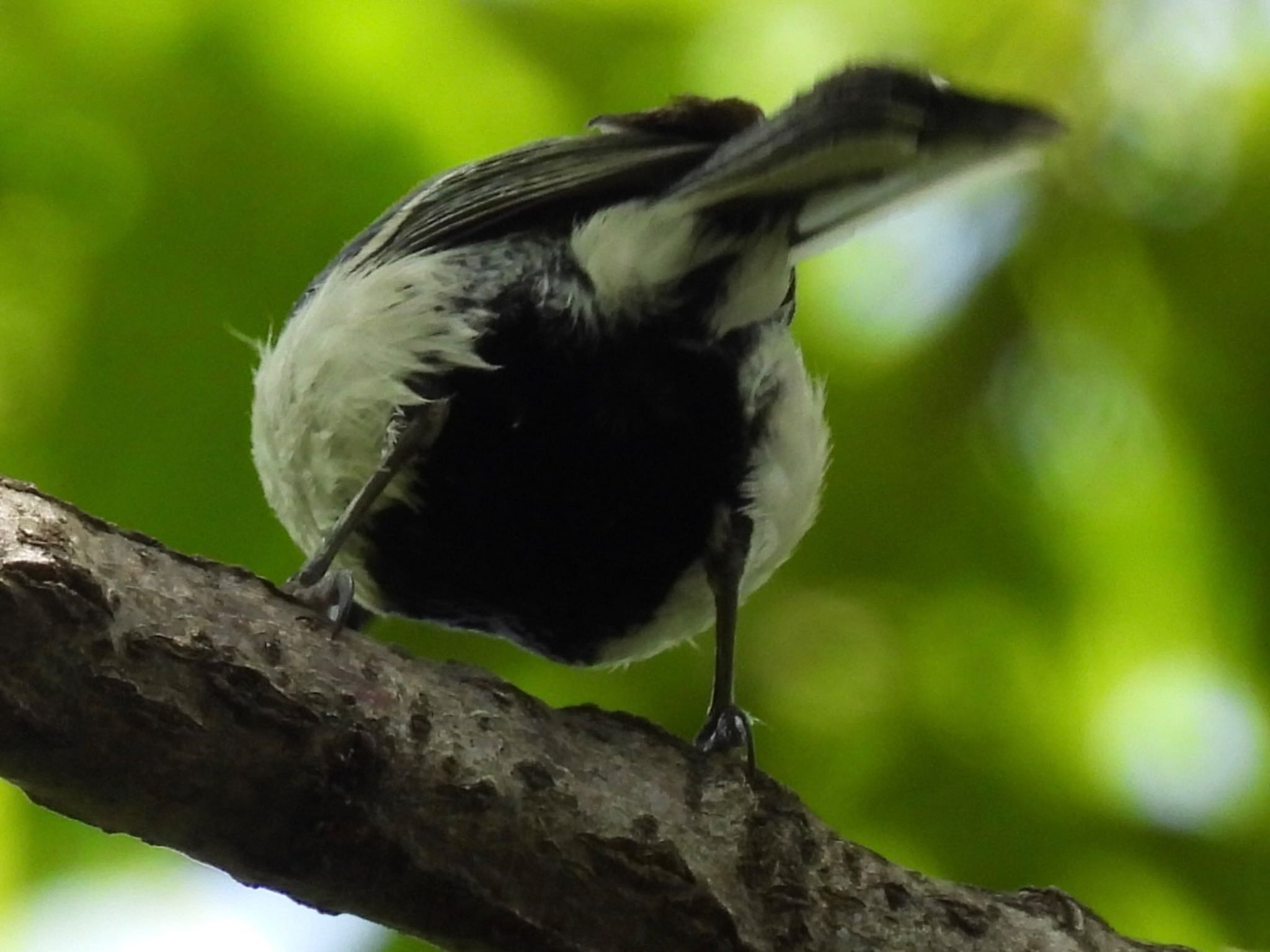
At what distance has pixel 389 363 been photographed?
1882 millimetres

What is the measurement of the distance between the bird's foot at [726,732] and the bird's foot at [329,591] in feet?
1.46

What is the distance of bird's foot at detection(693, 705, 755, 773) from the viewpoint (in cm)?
184

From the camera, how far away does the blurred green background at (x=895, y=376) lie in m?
2.20

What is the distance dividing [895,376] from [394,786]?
117 centimetres

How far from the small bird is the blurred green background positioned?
0.30m

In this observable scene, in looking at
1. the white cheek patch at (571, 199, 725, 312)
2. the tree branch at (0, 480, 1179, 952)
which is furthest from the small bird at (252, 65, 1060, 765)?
the tree branch at (0, 480, 1179, 952)

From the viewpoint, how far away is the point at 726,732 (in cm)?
187

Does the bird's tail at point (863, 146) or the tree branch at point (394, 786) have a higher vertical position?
the bird's tail at point (863, 146)

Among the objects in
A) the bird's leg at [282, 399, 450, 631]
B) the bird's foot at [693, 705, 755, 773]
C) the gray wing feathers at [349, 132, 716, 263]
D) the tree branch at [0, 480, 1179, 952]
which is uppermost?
the gray wing feathers at [349, 132, 716, 263]

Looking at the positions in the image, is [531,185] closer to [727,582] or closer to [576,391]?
[576,391]

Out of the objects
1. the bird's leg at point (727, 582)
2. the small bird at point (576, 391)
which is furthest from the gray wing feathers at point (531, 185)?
the bird's leg at point (727, 582)

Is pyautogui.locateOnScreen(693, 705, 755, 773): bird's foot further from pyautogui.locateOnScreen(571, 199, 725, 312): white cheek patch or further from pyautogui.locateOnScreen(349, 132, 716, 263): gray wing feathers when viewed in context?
pyautogui.locateOnScreen(349, 132, 716, 263): gray wing feathers

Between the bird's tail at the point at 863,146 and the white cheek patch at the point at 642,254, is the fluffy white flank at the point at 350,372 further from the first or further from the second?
the bird's tail at the point at 863,146

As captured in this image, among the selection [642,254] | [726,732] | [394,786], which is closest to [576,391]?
[642,254]
